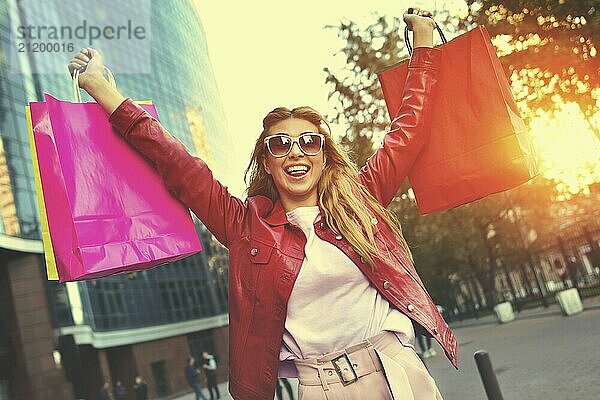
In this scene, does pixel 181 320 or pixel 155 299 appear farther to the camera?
pixel 155 299

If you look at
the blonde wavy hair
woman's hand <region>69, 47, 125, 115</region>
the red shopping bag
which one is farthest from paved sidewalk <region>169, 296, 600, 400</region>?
woman's hand <region>69, 47, 125, 115</region>

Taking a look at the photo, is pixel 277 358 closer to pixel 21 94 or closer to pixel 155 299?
pixel 21 94

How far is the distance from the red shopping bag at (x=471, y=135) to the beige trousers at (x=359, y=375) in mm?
654

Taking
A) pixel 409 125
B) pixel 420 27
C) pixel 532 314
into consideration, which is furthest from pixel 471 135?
pixel 532 314

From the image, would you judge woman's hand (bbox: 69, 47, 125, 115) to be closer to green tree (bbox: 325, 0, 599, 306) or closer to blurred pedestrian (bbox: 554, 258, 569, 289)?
green tree (bbox: 325, 0, 599, 306)

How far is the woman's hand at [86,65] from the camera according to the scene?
1862 millimetres

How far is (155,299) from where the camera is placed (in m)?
19.0

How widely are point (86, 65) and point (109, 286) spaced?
17396 mm

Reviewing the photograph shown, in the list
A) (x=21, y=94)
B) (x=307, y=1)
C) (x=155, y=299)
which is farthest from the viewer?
(x=155, y=299)

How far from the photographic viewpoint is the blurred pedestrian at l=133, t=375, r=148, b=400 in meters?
15.7

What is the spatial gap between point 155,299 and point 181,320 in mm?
1821

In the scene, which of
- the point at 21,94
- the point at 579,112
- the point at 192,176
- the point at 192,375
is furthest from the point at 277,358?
the point at 192,375

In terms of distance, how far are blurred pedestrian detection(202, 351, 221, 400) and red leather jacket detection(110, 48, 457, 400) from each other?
40.8ft

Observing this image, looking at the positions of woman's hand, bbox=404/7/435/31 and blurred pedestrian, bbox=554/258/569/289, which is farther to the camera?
blurred pedestrian, bbox=554/258/569/289
